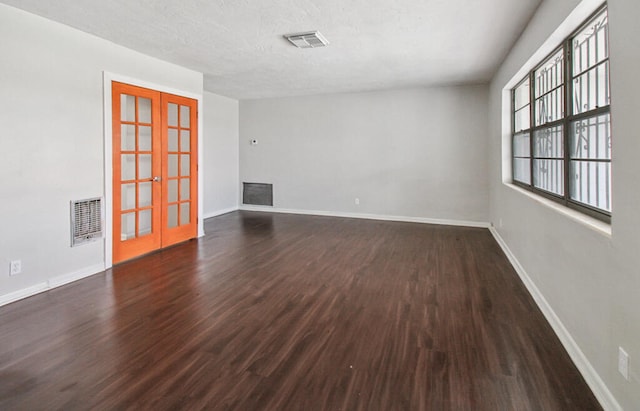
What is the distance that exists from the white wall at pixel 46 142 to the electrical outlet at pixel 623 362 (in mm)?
4508

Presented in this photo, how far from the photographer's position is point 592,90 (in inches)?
95.1

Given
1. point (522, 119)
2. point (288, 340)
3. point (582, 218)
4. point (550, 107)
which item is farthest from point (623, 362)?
point (522, 119)

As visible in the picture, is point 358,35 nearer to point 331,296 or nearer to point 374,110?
point 331,296

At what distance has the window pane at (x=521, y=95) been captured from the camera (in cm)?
457

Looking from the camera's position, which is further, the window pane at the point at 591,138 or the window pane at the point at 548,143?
the window pane at the point at 548,143

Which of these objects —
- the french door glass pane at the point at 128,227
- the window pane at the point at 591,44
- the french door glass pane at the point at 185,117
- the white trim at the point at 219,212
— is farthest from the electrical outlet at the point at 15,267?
the window pane at the point at 591,44

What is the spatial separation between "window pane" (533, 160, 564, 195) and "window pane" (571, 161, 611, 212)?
0.31 m

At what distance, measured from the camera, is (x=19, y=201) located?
10.8ft

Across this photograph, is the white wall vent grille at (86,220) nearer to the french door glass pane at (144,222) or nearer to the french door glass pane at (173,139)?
the french door glass pane at (144,222)

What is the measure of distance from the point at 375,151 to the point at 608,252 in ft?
18.7

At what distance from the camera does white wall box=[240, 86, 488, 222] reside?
6.71m

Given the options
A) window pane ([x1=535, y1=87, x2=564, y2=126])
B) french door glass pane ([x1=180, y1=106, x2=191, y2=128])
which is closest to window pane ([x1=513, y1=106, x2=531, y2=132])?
window pane ([x1=535, y1=87, x2=564, y2=126])

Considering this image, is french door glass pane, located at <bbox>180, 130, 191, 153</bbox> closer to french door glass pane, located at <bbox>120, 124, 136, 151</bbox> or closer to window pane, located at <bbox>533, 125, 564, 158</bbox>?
french door glass pane, located at <bbox>120, 124, 136, 151</bbox>

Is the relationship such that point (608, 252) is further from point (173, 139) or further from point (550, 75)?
point (173, 139)
